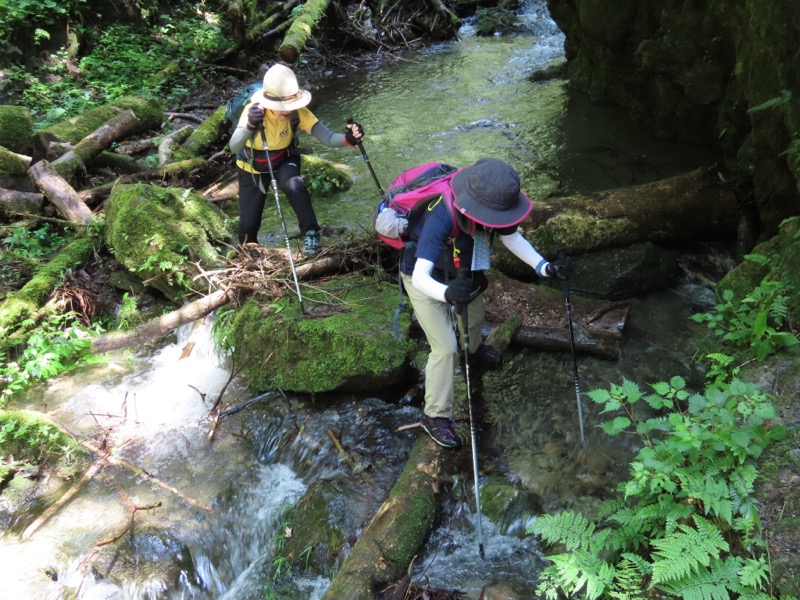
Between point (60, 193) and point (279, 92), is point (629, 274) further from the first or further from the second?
point (60, 193)

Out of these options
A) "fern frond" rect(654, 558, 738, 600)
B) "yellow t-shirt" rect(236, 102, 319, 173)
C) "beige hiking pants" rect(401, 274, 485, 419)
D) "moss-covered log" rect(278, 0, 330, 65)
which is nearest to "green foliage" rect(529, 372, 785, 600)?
"fern frond" rect(654, 558, 738, 600)

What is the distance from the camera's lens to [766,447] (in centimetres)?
359

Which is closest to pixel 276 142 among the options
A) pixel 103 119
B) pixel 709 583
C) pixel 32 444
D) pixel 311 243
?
pixel 311 243

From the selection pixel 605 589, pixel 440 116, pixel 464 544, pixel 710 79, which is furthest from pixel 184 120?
pixel 605 589

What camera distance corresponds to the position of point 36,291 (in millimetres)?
7430

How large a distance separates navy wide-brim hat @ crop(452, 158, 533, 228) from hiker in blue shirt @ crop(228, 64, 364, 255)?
2477 millimetres

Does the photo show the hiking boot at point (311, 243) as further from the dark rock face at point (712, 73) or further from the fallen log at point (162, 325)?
the dark rock face at point (712, 73)

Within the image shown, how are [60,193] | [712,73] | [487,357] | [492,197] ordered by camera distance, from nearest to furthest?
[492,197]
[487,357]
[712,73]
[60,193]

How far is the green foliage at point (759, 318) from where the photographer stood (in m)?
4.45

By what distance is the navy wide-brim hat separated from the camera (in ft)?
12.8

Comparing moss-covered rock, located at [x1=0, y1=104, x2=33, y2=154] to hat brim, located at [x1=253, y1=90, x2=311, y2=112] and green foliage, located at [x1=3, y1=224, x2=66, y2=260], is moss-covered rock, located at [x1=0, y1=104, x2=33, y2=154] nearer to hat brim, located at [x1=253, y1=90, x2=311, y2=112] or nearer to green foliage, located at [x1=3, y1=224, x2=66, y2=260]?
green foliage, located at [x1=3, y1=224, x2=66, y2=260]

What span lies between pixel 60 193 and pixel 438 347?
7.18 m

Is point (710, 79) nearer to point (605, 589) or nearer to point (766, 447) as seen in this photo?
point (766, 447)

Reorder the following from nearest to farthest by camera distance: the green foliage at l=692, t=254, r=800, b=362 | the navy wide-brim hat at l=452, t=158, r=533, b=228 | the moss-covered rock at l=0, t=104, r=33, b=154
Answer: the navy wide-brim hat at l=452, t=158, r=533, b=228, the green foliage at l=692, t=254, r=800, b=362, the moss-covered rock at l=0, t=104, r=33, b=154
